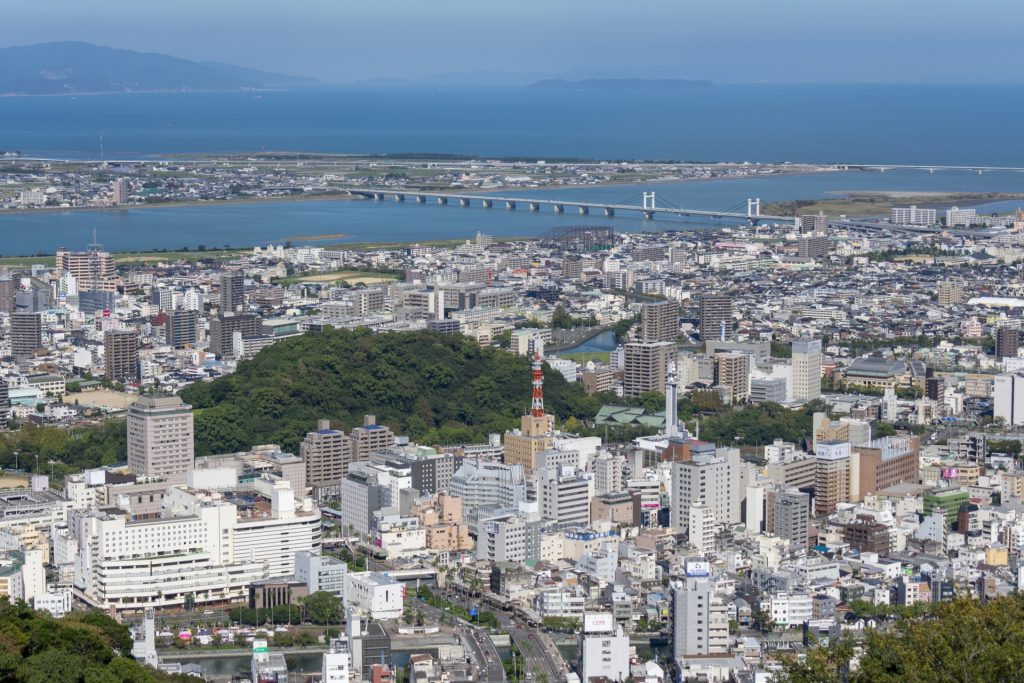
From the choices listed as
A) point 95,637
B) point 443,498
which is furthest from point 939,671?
point 443,498

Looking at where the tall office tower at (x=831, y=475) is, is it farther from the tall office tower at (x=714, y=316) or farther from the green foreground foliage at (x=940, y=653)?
the green foreground foliage at (x=940, y=653)

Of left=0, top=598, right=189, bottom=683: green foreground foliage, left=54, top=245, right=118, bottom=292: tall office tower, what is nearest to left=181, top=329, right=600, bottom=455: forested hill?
left=0, top=598, right=189, bottom=683: green foreground foliage

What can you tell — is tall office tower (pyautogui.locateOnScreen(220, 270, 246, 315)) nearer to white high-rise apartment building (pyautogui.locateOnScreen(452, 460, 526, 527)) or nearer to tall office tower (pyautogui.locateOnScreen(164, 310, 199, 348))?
tall office tower (pyautogui.locateOnScreen(164, 310, 199, 348))

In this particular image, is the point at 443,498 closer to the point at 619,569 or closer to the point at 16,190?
the point at 619,569

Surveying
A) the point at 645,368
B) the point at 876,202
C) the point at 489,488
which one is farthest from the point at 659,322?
the point at 876,202

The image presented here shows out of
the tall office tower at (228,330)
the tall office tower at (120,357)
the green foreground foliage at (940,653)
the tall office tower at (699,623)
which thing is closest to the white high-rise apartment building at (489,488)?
the tall office tower at (699,623)
